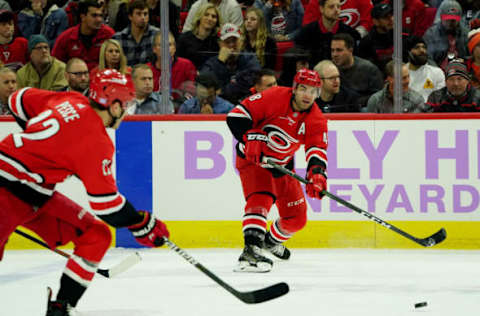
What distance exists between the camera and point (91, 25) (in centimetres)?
564

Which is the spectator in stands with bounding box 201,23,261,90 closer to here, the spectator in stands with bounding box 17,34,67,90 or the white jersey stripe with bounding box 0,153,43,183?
the spectator in stands with bounding box 17,34,67,90

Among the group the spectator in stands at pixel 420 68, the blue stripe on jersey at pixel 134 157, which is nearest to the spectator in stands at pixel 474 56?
the spectator in stands at pixel 420 68

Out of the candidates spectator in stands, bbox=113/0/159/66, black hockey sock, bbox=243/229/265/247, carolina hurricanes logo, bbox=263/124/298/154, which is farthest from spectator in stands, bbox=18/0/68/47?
A: black hockey sock, bbox=243/229/265/247

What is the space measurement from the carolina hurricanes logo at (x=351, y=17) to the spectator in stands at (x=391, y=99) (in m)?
0.37

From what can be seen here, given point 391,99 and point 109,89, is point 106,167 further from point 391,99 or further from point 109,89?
point 391,99

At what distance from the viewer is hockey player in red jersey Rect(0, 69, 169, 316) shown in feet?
10.1

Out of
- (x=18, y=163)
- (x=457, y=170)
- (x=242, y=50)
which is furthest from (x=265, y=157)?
(x=18, y=163)

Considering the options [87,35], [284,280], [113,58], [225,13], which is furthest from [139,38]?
[284,280]

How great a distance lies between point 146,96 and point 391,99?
1.74 metres

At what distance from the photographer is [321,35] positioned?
5.46 metres

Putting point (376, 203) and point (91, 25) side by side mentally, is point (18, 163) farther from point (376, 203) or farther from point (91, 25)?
point (376, 203)

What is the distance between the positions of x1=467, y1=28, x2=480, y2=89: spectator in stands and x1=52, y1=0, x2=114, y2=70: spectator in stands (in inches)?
99.6

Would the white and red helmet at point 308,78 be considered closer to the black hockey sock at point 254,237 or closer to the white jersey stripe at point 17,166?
the black hockey sock at point 254,237

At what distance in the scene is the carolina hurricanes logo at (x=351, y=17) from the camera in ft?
18.0
